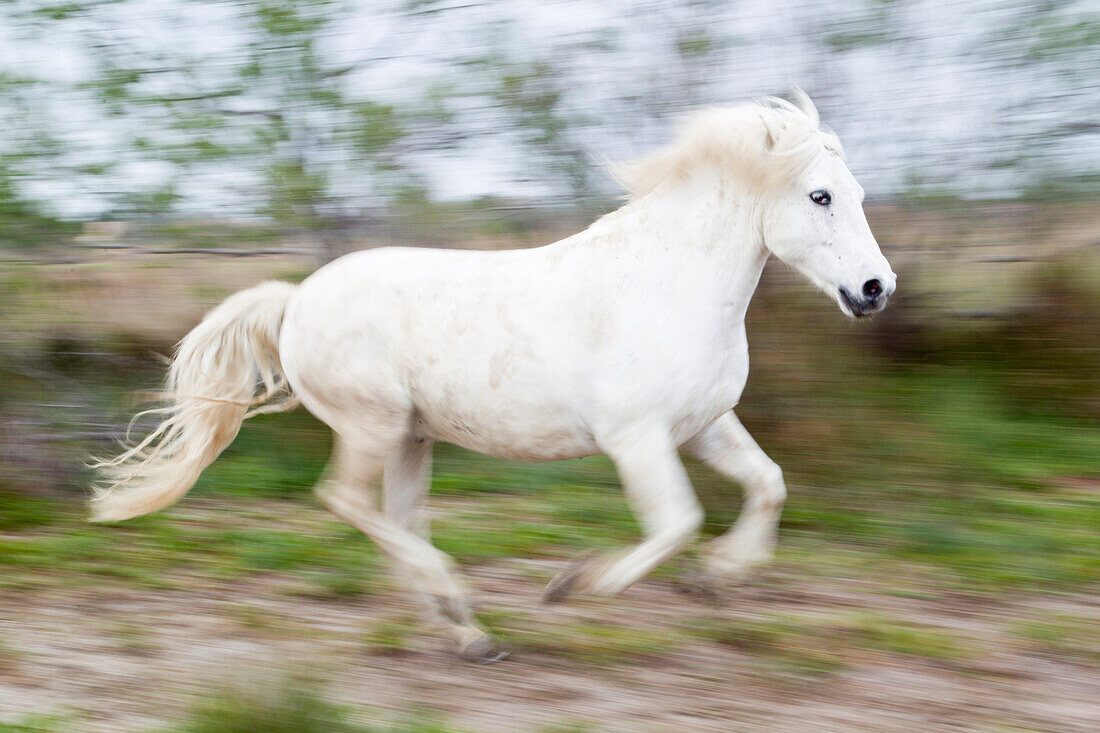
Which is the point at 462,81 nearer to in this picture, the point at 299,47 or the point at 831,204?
the point at 299,47

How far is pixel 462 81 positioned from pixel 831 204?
3.02 metres

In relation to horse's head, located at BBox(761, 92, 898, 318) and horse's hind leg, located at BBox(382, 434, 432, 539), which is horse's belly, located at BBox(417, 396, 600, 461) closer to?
horse's hind leg, located at BBox(382, 434, 432, 539)

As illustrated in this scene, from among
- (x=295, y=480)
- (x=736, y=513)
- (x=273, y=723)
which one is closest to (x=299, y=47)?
(x=295, y=480)

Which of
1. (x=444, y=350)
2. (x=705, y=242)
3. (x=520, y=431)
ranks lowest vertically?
(x=520, y=431)

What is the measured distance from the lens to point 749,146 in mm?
3068

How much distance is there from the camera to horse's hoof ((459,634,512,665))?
3.28 meters

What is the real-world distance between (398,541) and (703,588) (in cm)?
116

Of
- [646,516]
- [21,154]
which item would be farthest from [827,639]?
[21,154]

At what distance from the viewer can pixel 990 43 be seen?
4812 mm

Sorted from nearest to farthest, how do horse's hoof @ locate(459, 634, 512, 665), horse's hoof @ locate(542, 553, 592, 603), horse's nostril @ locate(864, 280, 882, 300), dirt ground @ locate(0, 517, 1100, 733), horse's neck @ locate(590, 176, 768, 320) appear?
dirt ground @ locate(0, 517, 1100, 733)
horse's nostril @ locate(864, 280, 882, 300)
horse's hoof @ locate(542, 553, 592, 603)
horse's neck @ locate(590, 176, 768, 320)
horse's hoof @ locate(459, 634, 512, 665)

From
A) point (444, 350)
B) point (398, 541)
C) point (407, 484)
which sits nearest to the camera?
point (444, 350)

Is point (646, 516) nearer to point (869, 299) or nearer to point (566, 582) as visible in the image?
point (566, 582)

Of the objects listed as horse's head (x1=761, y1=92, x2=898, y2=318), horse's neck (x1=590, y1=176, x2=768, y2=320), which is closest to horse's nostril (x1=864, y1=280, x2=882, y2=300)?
horse's head (x1=761, y1=92, x2=898, y2=318)

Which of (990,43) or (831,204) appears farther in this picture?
(990,43)
